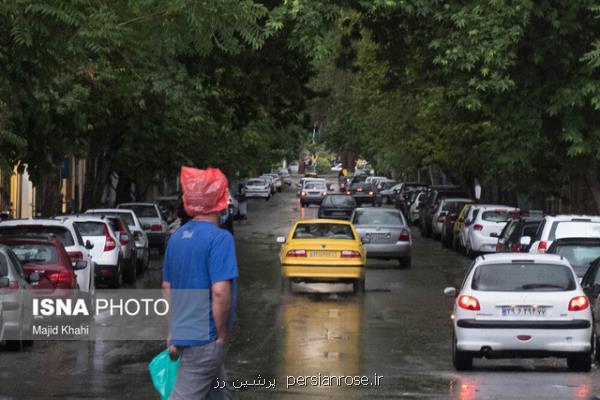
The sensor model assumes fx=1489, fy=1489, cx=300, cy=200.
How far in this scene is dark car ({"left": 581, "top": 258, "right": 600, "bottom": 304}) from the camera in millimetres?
18834

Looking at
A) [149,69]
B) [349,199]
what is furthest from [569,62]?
[349,199]

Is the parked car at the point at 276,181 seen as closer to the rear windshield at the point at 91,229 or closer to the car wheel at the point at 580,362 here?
the rear windshield at the point at 91,229

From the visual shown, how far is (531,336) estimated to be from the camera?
16.4 meters

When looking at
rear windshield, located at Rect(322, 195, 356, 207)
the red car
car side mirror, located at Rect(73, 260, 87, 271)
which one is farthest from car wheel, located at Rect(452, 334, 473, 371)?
rear windshield, located at Rect(322, 195, 356, 207)

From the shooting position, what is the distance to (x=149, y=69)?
3050 centimetres

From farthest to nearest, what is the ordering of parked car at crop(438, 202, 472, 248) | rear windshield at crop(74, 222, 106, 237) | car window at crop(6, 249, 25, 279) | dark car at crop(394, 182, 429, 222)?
1. dark car at crop(394, 182, 429, 222)
2. parked car at crop(438, 202, 472, 248)
3. rear windshield at crop(74, 222, 106, 237)
4. car window at crop(6, 249, 25, 279)

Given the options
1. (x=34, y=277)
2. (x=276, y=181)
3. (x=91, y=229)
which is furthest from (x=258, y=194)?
(x=34, y=277)

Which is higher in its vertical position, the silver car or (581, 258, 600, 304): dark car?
(581, 258, 600, 304): dark car

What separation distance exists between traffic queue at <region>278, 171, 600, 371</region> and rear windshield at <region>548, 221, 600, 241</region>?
0.02 meters

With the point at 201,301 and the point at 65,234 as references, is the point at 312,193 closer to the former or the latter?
the point at 65,234

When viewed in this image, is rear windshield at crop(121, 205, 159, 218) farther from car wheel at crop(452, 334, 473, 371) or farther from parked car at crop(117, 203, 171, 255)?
car wheel at crop(452, 334, 473, 371)

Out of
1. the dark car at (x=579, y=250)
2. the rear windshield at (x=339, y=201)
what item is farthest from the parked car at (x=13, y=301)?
the rear windshield at (x=339, y=201)

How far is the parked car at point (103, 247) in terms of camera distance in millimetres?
29953

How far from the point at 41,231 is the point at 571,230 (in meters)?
9.43
